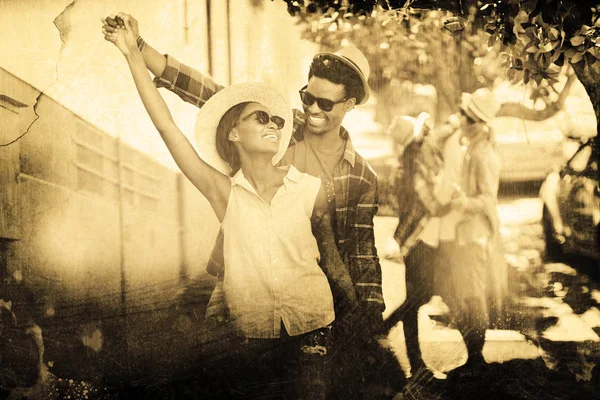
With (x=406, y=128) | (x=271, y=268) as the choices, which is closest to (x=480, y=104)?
(x=406, y=128)

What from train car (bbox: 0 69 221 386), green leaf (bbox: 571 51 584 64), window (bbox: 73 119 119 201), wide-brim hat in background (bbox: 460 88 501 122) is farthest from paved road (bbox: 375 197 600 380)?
window (bbox: 73 119 119 201)

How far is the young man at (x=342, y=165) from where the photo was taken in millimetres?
5062

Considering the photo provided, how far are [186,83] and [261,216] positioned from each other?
1.04 metres

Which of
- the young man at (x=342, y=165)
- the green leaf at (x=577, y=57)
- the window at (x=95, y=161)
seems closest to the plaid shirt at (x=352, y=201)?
the young man at (x=342, y=165)

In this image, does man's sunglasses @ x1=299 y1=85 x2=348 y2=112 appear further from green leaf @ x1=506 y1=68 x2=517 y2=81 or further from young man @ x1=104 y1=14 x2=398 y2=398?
green leaf @ x1=506 y1=68 x2=517 y2=81

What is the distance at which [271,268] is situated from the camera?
506 centimetres

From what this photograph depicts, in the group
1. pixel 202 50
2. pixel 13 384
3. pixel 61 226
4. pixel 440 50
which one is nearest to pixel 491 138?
pixel 440 50

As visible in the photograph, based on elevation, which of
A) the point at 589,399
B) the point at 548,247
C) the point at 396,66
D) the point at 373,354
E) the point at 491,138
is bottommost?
the point at 589,399

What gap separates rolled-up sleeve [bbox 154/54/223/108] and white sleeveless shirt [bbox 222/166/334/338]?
0.61 m

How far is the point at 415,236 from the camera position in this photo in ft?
16.9

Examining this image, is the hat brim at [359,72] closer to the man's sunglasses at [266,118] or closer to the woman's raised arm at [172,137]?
the man's sunglasses at [266,118]

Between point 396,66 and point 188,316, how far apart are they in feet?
7.28

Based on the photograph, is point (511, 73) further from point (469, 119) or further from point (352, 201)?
point (352, 201)

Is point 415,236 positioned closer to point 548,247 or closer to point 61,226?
point 548,247
